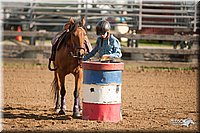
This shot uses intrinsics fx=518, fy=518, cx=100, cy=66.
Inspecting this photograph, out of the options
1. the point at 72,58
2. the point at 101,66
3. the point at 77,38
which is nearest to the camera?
the point at 101,66

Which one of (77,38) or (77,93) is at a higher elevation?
(77,38)

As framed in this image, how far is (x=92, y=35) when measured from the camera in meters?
20.9

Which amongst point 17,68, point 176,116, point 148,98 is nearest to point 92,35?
point 17,68

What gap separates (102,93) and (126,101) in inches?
132

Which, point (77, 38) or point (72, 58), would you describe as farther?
point (72, 58)

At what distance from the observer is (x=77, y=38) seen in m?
9.71

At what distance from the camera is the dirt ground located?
885 centimetres

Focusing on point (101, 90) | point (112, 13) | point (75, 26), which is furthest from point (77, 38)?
point (112, 13)

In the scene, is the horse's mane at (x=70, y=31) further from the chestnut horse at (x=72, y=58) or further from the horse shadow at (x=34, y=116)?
the horse shadow at (x=34, y=116)

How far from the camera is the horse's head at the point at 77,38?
9.63 m

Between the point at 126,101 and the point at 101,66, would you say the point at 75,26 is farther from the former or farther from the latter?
the point at 126,101

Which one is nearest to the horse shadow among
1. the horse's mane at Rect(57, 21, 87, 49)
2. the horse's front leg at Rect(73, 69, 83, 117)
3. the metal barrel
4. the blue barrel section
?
the horse's front leg at Rect(73, 69, 83, 117)

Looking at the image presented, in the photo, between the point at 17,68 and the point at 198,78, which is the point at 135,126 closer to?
the point at 198,78

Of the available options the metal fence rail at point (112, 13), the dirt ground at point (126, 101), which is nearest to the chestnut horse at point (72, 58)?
the dirt ground at point (126, 101)
